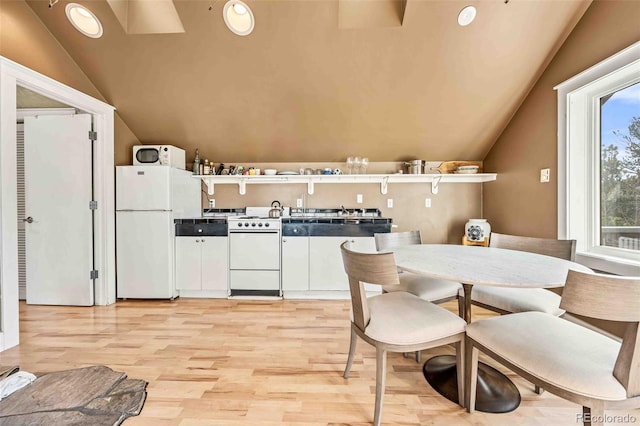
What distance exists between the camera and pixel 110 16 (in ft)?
8.14

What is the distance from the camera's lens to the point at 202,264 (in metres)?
3.18

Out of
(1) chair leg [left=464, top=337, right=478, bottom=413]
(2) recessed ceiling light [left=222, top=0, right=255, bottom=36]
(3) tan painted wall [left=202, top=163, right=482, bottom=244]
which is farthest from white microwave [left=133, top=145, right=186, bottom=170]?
(1) chair leg [left=464, top=337, right=478, bottom=413]

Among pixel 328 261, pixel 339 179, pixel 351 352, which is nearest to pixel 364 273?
pixel 351 352

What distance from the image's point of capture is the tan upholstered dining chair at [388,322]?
1.27m

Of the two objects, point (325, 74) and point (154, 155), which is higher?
point (325, 74)

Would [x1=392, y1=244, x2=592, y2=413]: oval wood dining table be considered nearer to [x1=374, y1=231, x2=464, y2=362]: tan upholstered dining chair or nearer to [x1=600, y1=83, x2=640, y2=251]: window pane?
[x1=374, y1=231, x2=464, y2=362]: tan upholstered dining chair

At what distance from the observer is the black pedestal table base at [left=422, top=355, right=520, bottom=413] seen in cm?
147

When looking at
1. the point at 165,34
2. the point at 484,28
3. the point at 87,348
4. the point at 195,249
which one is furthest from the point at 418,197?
the point at 87,348

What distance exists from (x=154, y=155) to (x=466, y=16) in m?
3.39

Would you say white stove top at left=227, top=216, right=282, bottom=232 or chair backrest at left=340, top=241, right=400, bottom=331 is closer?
chair backrest at left=340, top=241, right=400, bottom=331

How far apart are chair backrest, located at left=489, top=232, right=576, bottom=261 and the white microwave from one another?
3.35m

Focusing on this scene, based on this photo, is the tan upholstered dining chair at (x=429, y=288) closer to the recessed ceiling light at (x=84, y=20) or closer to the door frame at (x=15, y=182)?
the door frame at (x=15, y=182)

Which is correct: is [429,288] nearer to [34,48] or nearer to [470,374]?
[470,374]

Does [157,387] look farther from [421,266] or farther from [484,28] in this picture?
[484,28]
